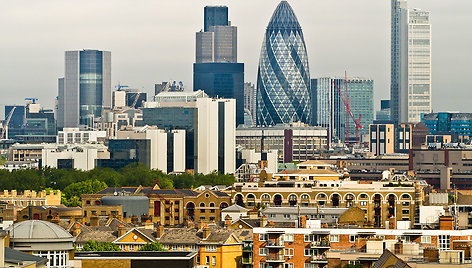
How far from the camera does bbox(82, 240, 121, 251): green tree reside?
111m

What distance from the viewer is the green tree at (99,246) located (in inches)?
4375

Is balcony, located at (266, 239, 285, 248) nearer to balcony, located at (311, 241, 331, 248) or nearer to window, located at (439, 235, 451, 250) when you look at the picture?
balcony, located at (311, 241, 331, 248)

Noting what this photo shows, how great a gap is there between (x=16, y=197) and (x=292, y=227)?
9754 cm

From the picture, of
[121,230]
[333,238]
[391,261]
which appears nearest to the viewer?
[391,261]

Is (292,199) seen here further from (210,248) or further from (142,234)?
(210,248)

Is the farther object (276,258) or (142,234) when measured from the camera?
(142,234)

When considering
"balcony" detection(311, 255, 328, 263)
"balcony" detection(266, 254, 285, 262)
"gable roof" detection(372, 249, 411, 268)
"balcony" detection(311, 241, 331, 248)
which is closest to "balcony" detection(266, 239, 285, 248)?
"balcony" detection(266, 254, 285, 262)

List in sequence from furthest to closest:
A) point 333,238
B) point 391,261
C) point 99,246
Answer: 1. point 99,246
2. point 333,238
3. point 391,261

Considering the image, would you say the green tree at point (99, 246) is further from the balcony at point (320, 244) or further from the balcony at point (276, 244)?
the balcony at point (320, 244)

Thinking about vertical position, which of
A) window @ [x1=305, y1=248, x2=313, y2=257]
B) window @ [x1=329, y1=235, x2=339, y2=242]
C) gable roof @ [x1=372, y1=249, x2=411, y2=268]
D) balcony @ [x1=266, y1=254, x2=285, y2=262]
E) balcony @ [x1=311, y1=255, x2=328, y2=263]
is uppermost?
gable roof @ [x1=372, y1=249, x2=411, y2=268]

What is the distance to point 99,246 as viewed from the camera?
11281cm

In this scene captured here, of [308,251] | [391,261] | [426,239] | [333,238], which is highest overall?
[391,261]

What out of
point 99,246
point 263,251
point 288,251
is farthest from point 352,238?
point 99,246

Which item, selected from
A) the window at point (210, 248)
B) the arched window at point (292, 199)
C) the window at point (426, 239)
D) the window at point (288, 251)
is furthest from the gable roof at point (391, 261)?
the arched window at point (292, 199)
